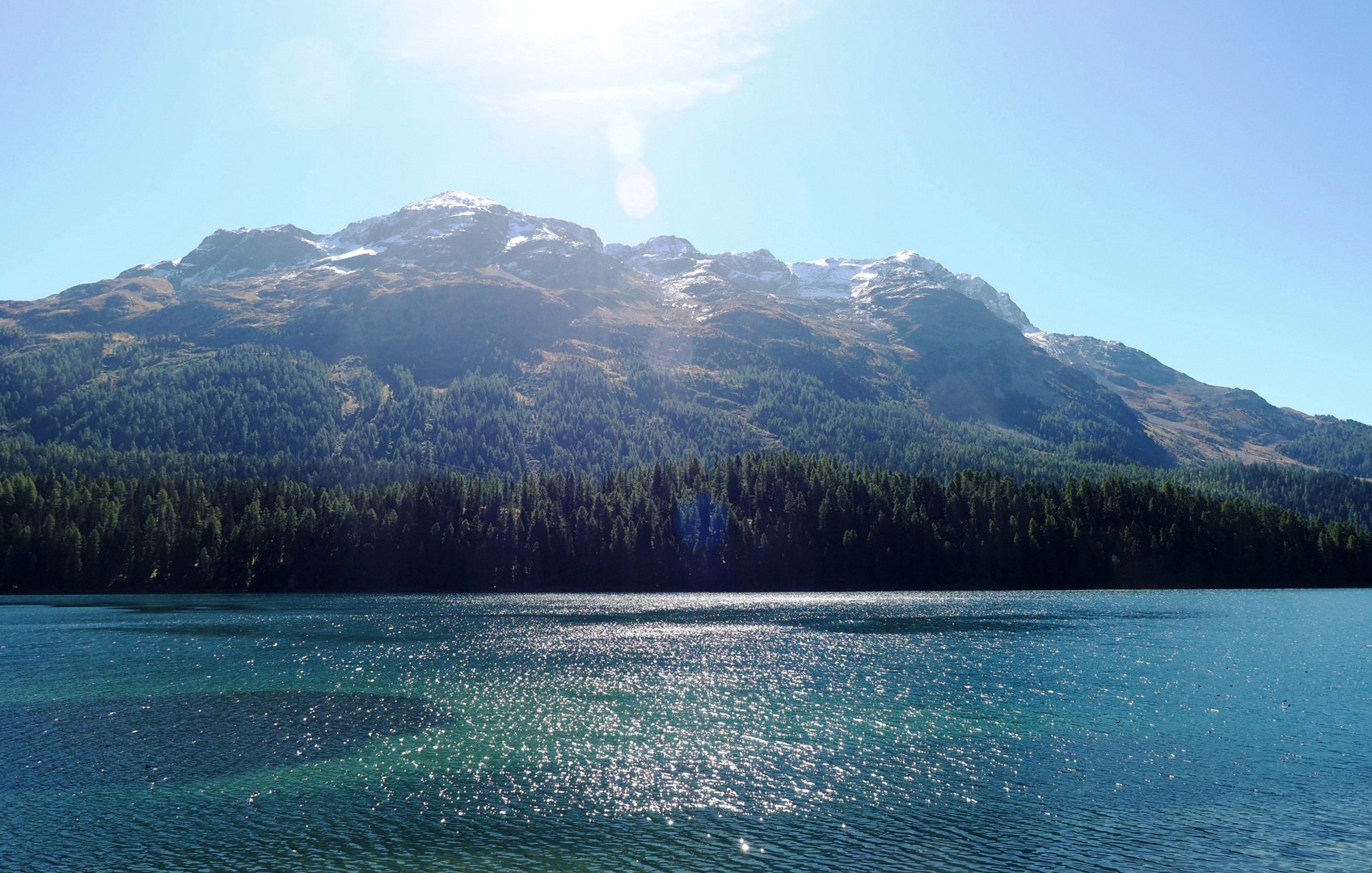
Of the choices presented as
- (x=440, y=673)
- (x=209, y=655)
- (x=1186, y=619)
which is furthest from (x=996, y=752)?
(x=1186, y=619)

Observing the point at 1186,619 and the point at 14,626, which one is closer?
the point at 14,626

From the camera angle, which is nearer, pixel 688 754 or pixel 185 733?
pixel 688 754

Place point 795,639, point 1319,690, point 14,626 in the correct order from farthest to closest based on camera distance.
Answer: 1. point 14,626
2. point 795,639
3. point 1319,690

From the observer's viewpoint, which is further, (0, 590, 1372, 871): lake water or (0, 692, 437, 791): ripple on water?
(0, 692, 437, 791): ripple on water

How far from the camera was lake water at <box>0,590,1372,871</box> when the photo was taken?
1495 inches

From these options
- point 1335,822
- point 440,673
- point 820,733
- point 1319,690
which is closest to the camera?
point 1335,822

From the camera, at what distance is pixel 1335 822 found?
4022 cm

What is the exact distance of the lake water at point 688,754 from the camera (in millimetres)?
37969

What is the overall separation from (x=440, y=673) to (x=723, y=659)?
101 ft

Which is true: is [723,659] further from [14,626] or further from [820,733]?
[14,626]

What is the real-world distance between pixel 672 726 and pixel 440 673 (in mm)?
35254

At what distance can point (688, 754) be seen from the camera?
178 ft

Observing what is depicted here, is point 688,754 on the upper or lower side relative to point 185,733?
upper

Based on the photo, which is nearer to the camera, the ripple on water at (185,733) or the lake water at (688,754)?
the lake water at (688,754)
